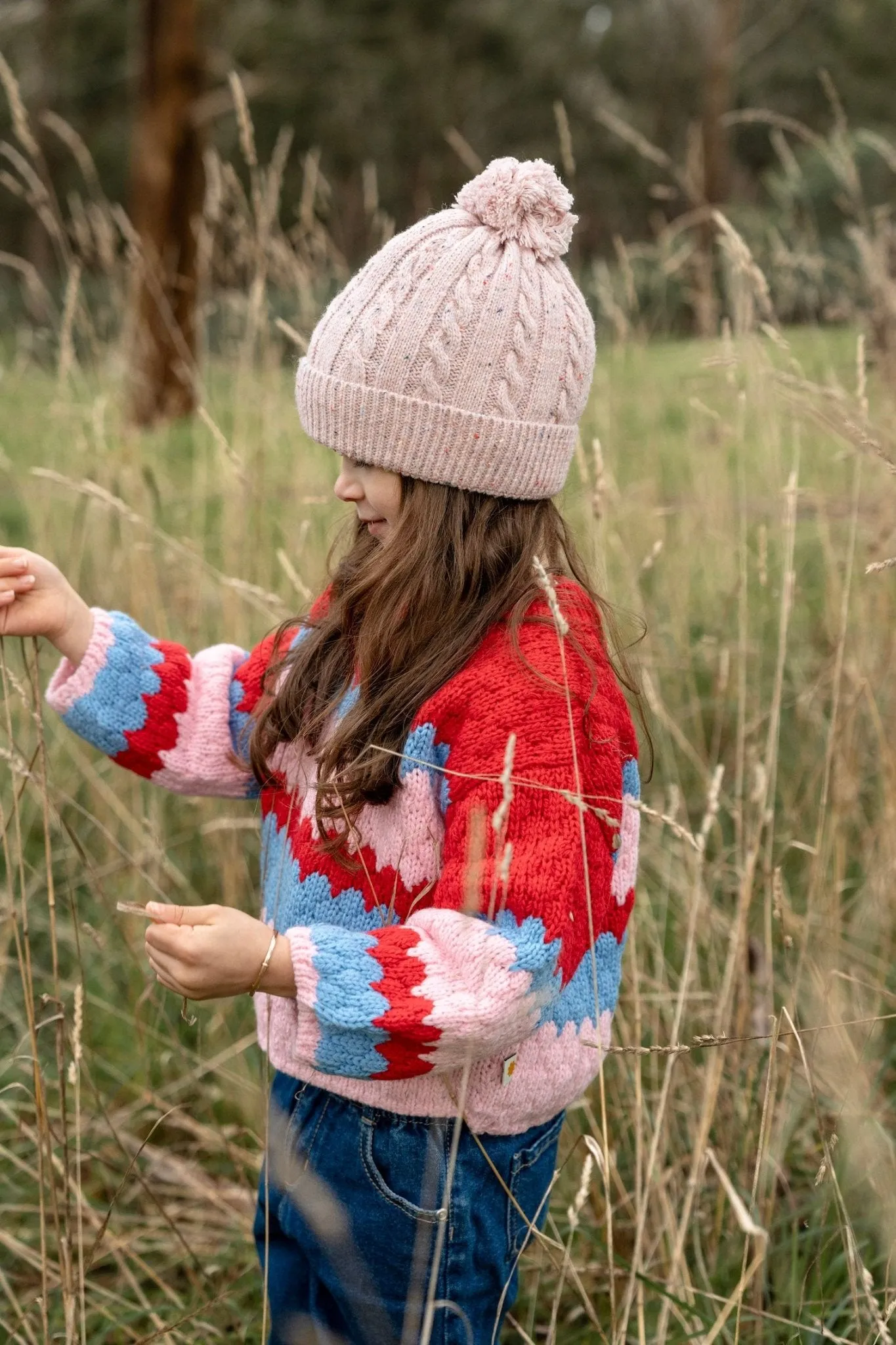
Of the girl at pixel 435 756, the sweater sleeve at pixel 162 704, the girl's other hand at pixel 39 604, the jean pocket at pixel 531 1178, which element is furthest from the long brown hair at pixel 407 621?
the jean pocket at pixel 531 1178

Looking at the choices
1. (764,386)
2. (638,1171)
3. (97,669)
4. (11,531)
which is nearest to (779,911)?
(638,1171)

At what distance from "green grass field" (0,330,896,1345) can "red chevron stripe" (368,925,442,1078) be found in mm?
170

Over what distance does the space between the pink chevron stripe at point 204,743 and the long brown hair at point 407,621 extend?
4.3 inches

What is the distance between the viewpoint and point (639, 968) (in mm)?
1696

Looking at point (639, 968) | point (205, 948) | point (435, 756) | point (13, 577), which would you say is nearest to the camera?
point (205, 948)

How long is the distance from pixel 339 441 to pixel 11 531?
9.31 ft

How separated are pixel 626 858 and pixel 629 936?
1.34 ft

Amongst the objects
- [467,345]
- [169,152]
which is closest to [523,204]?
[467,345]

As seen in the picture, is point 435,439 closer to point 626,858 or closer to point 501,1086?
point 626,858

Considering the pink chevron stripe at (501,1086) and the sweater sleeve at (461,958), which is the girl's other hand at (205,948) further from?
the pink chevron stripe at (501,1086)

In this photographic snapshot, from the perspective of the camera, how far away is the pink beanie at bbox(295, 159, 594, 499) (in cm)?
104

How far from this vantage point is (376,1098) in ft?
3.55

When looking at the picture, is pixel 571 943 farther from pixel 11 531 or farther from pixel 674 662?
pixel 11 531

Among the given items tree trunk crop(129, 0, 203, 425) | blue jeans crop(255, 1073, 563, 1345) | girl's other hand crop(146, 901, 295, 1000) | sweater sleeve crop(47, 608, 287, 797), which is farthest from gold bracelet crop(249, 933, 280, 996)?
tree trunk crop(129, 0, 203, 425)
